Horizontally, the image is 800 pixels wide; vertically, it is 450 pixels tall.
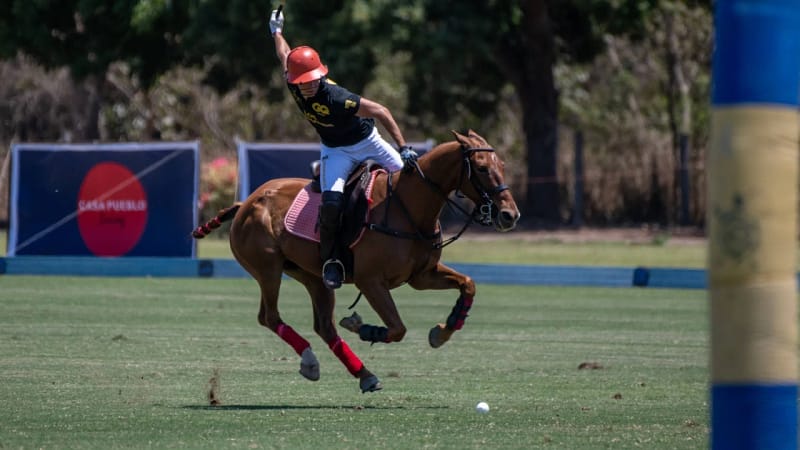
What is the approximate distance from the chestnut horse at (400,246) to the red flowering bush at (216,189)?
23.8 meters

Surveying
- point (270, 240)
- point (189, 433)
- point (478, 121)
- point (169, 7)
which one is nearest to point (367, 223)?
point (270, 240)

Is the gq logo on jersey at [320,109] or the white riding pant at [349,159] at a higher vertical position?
the gq logo on jersey at [320,109]

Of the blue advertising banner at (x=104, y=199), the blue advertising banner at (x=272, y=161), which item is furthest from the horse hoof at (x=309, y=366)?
the blue advertising banner at (x=272, y=161)

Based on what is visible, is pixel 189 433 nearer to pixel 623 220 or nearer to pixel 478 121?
pixel 623 220

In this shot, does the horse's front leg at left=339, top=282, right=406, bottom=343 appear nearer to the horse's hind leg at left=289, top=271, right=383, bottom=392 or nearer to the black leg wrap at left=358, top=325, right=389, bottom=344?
the black leg wrap at left=358, top=325, right=389, bottom=344

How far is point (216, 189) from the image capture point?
36219 mm

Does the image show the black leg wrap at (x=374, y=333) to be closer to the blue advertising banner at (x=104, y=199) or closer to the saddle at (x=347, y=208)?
the saddle at (x=347, y=208)

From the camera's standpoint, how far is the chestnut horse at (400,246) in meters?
10.9

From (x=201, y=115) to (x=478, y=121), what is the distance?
1247cm

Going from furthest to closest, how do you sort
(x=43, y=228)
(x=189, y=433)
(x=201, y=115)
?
(x=201, y=115) < (x=43, y=228) < (x=189, y=433)

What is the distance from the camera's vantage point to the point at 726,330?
475 cm

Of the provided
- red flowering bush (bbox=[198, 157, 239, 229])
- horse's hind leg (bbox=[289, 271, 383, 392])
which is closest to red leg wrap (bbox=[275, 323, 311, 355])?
horse's hind leg (bbox=[289, 271, 383, 392])

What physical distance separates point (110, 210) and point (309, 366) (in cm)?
1559

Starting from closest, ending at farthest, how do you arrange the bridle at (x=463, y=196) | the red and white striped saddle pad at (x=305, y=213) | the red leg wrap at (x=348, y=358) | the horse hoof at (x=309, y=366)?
1. the bridle at (x=463, y=196)
2. the red leg wrap at (x=348, y=358)
3. the horse hoof at (x=309, y=366)
4. the red and white striped saddle pad at (x=305, y=213)
